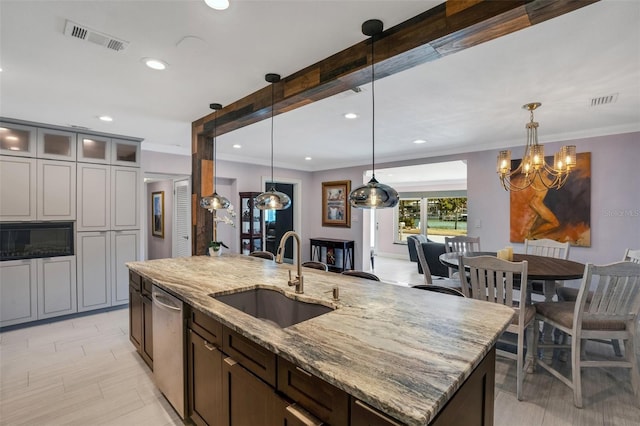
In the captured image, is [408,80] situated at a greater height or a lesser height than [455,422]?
greater

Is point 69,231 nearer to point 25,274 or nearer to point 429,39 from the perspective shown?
point 25,274

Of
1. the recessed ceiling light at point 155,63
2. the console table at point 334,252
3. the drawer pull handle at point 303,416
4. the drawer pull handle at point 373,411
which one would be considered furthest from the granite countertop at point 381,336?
the console table at point 334,252

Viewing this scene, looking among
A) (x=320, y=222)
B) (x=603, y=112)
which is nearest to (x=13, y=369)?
(x=320, y=222)

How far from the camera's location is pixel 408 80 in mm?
2488

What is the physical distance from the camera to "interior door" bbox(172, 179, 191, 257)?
5.51 meters

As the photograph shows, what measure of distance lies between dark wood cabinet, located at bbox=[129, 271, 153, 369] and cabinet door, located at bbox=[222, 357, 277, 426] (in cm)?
137

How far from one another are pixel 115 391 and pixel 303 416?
2153mm

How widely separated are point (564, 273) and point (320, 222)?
16.6 feet

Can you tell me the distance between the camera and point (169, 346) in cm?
212

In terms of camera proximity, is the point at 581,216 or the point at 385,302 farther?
the point at 581,216

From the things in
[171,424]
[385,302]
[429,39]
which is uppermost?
[429,39]

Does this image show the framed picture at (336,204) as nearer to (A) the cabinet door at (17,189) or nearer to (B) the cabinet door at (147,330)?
(B) the cabinet door at (147,330)

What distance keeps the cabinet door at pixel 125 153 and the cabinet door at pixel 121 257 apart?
3.33 feet

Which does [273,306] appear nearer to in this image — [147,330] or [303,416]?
[303,416]
